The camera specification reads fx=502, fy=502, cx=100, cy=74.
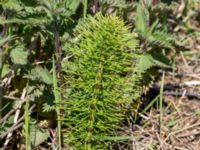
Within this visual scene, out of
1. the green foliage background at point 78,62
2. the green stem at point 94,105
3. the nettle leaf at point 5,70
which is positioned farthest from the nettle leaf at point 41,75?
the green stem at point 94,105

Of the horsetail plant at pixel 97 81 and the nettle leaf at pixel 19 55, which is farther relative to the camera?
the nettle leaf at pixel 19 55

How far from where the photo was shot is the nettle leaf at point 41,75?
224 centimetres

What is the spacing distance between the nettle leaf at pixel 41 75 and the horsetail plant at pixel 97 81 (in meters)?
0.16

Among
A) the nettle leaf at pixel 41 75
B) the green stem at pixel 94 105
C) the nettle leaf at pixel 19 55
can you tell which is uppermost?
the nettle leaf at pixel 19 55

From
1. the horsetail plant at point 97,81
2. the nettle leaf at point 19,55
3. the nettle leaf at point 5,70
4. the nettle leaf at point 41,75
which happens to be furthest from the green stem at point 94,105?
the nettle leaf at point 5,70

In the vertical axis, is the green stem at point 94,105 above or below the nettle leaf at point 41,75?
below

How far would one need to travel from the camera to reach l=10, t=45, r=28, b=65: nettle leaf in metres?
2.27

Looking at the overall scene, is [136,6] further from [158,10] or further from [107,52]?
[107,52]

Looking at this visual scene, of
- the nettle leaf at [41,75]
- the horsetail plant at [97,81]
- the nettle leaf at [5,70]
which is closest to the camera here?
the horsetail plant at [97,81]

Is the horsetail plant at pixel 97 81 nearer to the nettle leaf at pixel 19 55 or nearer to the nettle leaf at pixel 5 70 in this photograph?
the nettle leaf at pixel 19 55

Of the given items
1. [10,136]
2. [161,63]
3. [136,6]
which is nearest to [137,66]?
[161,63]

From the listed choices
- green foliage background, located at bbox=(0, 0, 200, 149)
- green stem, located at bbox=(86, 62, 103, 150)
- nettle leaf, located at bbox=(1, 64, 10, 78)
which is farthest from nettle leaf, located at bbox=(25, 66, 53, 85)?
green stem, located at bbox=(86, 62, 103, 150)

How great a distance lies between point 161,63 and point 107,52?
0.70m

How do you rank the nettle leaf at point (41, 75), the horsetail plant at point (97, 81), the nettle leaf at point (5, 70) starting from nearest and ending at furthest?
the horsetail plant at point (97, 81) < the nettle leaf at point (41, 75) < the nettle leaf at point (5, 70)
